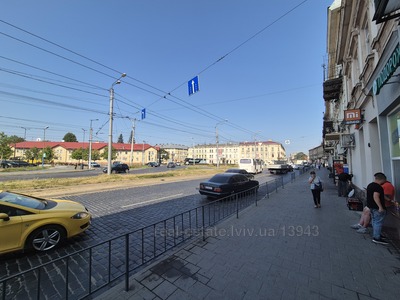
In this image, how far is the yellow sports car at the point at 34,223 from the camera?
385 centimetres

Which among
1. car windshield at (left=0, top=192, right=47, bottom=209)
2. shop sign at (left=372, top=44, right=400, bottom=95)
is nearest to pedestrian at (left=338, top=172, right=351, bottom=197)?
shop sign at (left=372, top=44, right=400, bottom=95)

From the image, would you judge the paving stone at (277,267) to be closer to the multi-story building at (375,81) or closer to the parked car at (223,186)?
the multi-story building at (375,81)

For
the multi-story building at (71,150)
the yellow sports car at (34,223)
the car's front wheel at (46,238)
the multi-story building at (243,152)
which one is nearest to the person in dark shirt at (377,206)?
the yellow sports car at (34,223)

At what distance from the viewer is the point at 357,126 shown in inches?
348

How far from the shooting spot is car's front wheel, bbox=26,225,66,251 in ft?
13.5

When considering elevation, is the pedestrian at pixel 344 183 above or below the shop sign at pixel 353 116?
below

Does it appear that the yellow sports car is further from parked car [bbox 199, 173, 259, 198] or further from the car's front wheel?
parked car [bbox 199, 173, 259, 198]

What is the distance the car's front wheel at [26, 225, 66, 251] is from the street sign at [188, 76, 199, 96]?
333 inches

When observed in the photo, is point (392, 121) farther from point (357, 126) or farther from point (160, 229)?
point (160, 229)

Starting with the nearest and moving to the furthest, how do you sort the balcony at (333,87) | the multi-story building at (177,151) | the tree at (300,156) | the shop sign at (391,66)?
the shop sign at (391,66), the balcony at (333,87), the multi-story building at (177,151), the tree at (300,156)

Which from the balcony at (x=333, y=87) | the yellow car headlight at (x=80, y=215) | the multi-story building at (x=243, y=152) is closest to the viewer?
the yellow car headlight at (x=80, y=215)

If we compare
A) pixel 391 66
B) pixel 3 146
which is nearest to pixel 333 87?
pixel 391 66

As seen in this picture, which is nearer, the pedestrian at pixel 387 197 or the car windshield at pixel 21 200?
the car windshield at pixel 21 200

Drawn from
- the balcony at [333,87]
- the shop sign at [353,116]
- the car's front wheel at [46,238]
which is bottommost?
the car's front wheel at [46,238]
